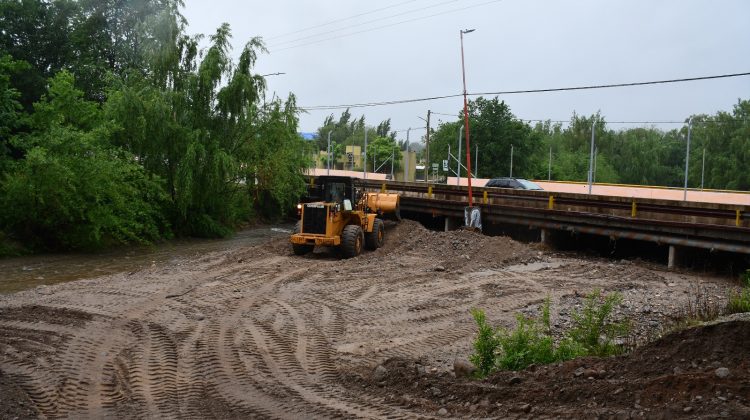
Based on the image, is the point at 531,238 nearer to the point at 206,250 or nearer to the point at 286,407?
the point at 206,250

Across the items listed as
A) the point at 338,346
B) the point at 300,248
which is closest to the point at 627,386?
the point at 338,346

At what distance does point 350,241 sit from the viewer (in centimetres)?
1983

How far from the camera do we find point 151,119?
2562 centimetres

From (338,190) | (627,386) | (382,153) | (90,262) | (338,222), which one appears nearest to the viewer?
(627,386)

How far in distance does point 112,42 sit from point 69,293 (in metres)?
28.1

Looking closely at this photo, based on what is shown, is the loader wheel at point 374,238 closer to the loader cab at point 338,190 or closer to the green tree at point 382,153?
the loader cab at point 338,190

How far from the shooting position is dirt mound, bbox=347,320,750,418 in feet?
17.4

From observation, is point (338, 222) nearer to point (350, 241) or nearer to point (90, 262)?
point (350, 241)

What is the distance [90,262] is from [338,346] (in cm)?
1432

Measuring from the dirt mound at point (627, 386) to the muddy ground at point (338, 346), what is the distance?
0.7 inches

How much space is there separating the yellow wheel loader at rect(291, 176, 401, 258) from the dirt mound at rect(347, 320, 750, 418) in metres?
12.2

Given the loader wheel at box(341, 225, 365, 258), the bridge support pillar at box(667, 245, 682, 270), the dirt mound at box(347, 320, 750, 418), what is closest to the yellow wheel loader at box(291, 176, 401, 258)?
the loader wheel at box(341, 225, 365, 258)

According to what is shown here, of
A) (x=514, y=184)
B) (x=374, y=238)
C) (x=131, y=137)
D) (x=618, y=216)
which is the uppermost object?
(x=131, y=137)

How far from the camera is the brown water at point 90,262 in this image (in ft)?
58.4
